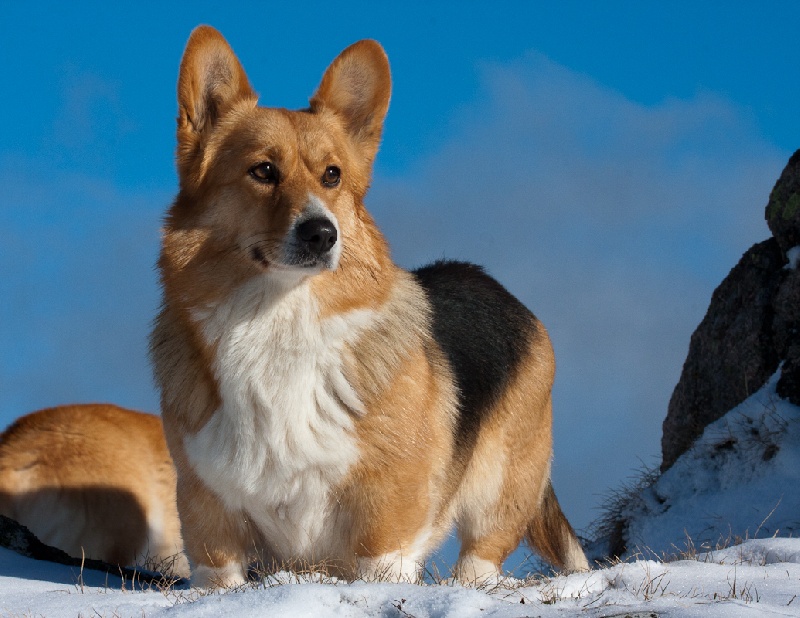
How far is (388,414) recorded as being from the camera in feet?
17.5

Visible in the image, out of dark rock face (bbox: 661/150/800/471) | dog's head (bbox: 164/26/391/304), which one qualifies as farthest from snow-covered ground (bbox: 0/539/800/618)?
dark rock face (bbox: 661/150/800/471)

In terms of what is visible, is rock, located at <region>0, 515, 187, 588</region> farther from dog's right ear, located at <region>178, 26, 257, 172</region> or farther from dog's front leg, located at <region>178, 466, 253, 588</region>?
dog's right ear, located at <region>178, 26, 257, 172</region>

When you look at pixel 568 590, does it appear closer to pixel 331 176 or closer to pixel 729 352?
pixel 331 176

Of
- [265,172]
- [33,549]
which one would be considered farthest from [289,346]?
[33,549]

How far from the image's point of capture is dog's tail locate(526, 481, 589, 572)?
7.22 metres

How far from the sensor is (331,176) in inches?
213

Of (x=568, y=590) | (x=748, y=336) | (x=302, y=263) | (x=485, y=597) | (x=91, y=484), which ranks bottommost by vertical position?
(x=91, y=484)

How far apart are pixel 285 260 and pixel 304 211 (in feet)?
0.83

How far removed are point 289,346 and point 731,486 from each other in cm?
526

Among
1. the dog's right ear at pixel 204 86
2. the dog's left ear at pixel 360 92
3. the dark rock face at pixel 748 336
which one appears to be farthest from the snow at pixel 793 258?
the dog's right ear at pixel 204 86

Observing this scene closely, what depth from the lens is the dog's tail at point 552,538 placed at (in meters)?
7.22

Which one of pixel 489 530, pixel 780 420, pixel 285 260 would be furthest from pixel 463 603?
pixel 780 420

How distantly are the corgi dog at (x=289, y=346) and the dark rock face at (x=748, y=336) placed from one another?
4.67 m

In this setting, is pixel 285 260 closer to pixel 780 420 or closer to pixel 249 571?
pixel 249 571
